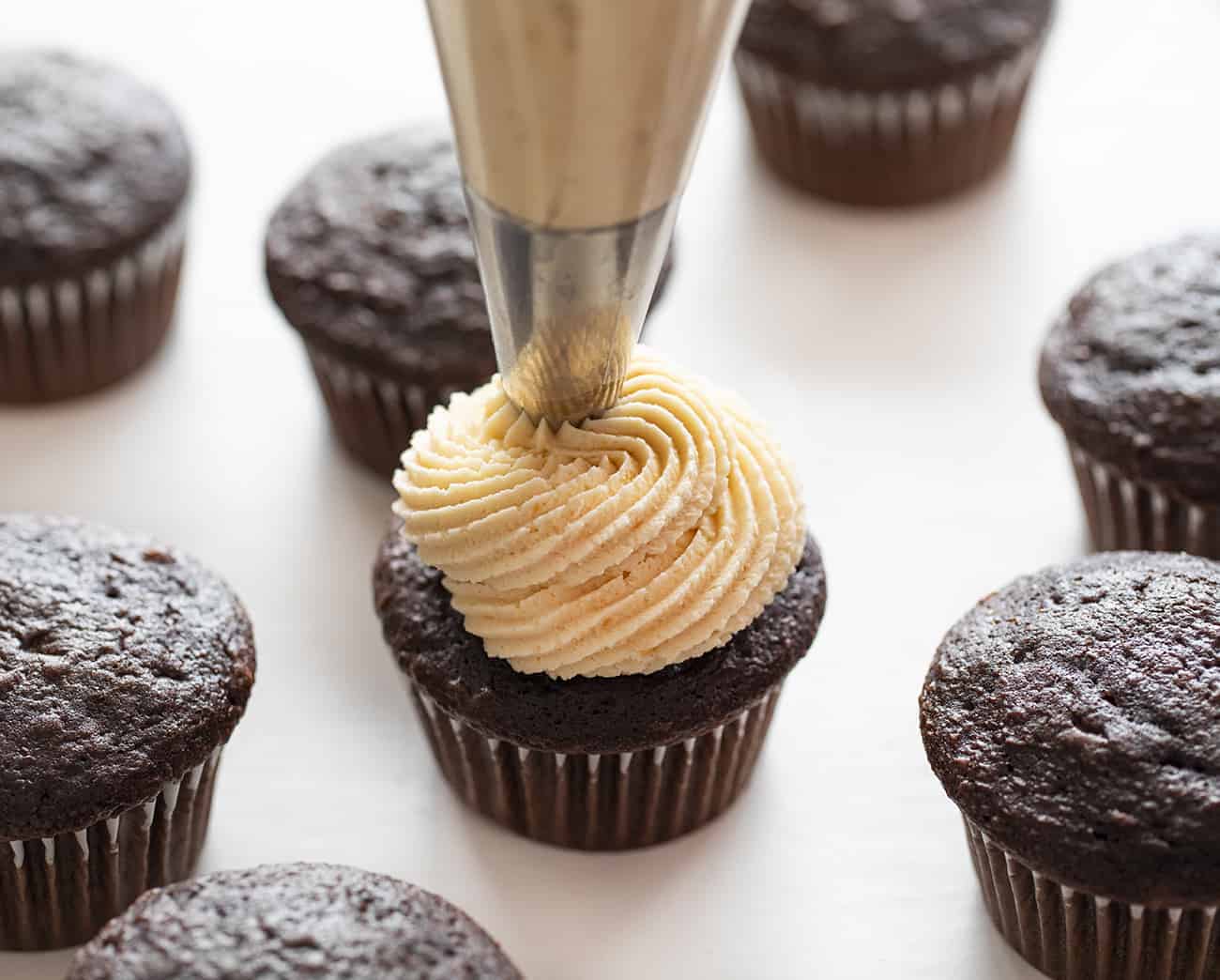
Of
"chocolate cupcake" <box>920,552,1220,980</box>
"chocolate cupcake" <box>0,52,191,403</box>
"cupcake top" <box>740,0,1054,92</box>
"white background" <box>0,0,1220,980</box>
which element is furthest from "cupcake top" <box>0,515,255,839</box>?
"cupcake top" <box>740,0,1054,92</box>

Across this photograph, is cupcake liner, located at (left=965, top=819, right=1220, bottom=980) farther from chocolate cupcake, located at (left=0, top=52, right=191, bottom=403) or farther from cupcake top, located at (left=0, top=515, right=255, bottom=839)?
chocolate cupcake, located at (left=0, top=52, right=191, bottom=403)

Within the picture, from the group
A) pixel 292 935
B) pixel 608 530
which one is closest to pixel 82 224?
pixel 608 530

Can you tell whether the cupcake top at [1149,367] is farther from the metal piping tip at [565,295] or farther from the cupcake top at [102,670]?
the cupcake top at [102,670]

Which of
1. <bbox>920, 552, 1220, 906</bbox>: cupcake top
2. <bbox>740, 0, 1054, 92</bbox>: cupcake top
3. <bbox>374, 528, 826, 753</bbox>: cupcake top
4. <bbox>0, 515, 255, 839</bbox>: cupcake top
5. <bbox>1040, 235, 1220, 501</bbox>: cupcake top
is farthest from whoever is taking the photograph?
<bbox>740, 0, 1054, 92</bbox>: cupcake top

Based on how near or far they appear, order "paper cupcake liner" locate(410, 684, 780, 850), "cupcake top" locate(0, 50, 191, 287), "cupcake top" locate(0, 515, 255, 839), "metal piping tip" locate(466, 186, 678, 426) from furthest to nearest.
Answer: "cupcake top" locate(0, 50, 191, 287)
"paper cupcake liner" locate(410, 684, 780, 850)
"cupcake top" locate(0, 515, 255, 839)
"metal piping tip" locate(466, 186, 678, 426)

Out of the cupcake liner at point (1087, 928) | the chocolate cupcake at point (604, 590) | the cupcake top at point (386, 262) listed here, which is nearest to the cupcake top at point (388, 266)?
the cupcake top at point (386, 262)
